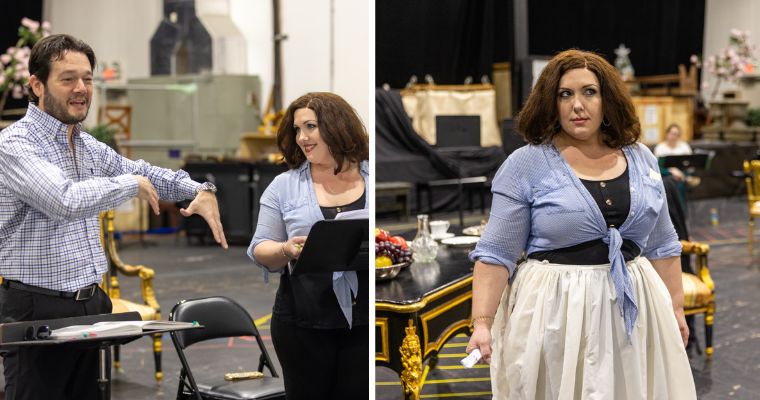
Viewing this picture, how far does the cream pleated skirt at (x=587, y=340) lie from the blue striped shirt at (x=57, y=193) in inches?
34.4

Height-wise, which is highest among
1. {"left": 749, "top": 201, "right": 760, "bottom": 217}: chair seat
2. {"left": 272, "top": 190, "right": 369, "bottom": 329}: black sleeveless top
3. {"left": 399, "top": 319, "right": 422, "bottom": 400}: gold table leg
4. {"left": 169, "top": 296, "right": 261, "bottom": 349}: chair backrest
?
{"left": 272, "top": 190, "right": 369, "bottom": 329}: black sleeveless top

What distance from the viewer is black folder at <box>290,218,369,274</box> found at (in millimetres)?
2008

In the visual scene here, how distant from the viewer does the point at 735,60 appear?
13.9 m

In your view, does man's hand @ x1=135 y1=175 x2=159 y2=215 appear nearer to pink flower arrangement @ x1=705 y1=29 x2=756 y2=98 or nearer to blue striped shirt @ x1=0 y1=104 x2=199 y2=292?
blue striped shirt @ x1=0 y1=104 x2=199 y2=292

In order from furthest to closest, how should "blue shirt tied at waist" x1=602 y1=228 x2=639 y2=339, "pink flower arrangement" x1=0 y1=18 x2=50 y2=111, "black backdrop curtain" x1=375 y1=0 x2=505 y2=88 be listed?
"pink flower arrangement" x1=0 y1=18 x2=50 y2=111, "black backdrop curtain" x1=375 y1=0 x2=505 y2=88, "blue shirt tied at waist" x1=602 y1=228 x2=639 y2=339

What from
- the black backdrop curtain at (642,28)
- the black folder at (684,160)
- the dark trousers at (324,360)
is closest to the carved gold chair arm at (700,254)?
the dark trousers at (324,360)

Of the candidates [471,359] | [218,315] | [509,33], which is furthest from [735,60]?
[218,315]

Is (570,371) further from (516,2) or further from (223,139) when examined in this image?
(516,2)

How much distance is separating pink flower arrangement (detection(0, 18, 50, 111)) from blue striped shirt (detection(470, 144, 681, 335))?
132cm

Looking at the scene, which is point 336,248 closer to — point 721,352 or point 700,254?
point 700,254

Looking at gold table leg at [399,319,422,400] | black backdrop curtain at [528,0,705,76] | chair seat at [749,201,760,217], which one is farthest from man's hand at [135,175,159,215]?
black backdrop curtain at [528,0,705,76]

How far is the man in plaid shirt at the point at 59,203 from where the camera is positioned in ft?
6.33

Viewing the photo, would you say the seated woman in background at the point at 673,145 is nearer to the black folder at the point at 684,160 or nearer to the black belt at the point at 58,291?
the black folder at the point at 684,160

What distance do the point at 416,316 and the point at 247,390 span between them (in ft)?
2.77
